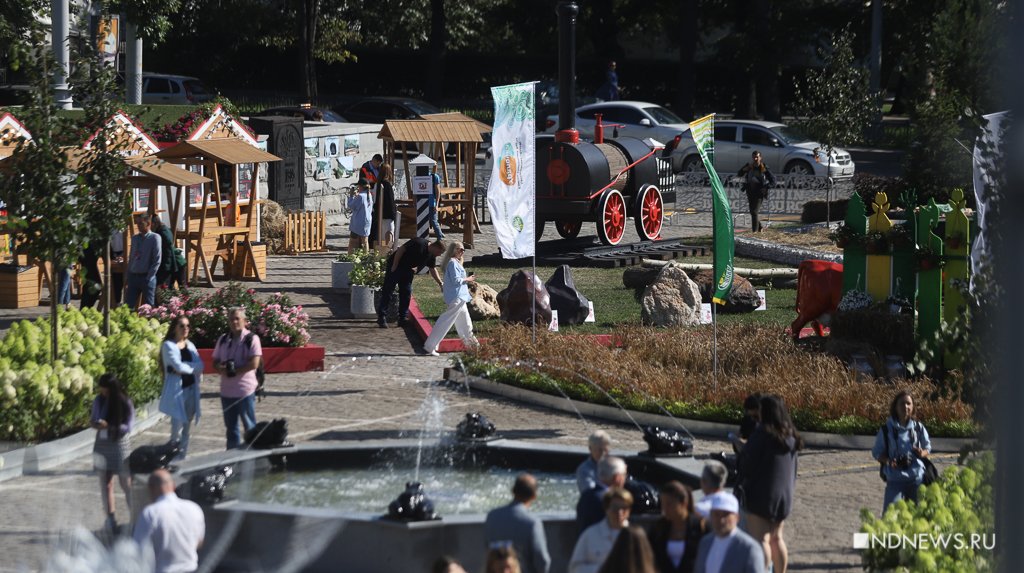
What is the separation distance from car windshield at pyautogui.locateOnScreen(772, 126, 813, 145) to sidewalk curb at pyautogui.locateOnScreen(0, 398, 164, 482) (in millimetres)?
26253

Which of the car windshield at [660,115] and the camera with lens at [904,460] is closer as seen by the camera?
the camera with lens at [904,460]

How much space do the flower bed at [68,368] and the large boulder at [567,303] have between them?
5.59m

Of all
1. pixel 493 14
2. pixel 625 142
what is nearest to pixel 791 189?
pixel 625 142

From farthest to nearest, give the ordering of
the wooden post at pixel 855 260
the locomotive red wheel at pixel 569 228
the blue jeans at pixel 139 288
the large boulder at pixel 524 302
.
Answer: the locomotive red wheel at pixel 569 228 → the large boulder at pixel 524 302 → the blue jeans at pixel 139 288 → the wooden post at pixel 855 260

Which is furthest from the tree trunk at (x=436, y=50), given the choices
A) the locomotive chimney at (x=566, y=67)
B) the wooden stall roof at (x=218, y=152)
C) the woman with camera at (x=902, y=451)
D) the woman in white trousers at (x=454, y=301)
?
the woman with camera at (x=902, y=451)

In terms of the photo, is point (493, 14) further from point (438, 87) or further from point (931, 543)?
point (931, 543)

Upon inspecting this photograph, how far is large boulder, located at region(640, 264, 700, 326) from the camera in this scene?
57.1ft

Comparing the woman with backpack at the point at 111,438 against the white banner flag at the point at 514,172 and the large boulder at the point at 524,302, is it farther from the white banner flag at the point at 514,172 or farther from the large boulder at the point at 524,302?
the large boulder at the point at 524,302

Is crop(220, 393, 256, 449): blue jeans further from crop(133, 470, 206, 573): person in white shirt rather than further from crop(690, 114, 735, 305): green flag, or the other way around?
crop(690, 114, 735, 305): green flag

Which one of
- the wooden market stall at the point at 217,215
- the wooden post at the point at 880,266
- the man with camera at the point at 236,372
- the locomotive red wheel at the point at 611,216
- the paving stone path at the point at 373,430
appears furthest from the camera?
the locomotive red wheel at the point at 611,216

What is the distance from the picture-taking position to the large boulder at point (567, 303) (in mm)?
17797

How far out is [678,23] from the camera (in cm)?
5609

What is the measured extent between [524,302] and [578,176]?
6.77 metres

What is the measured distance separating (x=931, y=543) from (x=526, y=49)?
2052 inches
